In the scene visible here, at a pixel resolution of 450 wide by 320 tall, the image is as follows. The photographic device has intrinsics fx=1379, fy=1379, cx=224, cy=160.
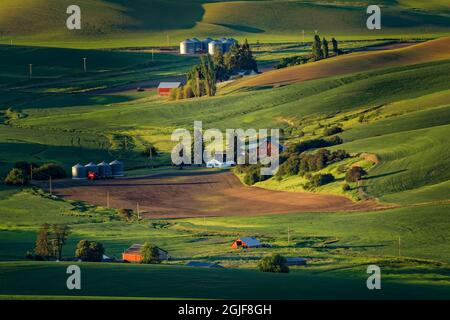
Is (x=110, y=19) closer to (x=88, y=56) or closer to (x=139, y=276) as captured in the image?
(x=88, y=56)

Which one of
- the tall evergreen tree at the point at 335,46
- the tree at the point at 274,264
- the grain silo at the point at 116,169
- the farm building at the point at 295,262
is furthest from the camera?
the tall evergreen tree at the point at 335,46

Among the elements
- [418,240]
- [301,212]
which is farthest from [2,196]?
[418,240]

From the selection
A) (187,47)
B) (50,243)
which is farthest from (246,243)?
(187,47)

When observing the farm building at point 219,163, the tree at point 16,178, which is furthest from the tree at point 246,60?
the tree at point 16,178

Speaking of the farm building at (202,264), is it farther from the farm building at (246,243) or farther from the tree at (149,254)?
the farm building at (246,243)

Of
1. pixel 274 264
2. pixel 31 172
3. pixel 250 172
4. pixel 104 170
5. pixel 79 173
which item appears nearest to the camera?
pixel 274 264

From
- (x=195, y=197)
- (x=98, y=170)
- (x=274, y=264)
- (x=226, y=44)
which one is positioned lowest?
(x=274, y=264)

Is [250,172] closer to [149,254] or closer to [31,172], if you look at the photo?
[31,172]
